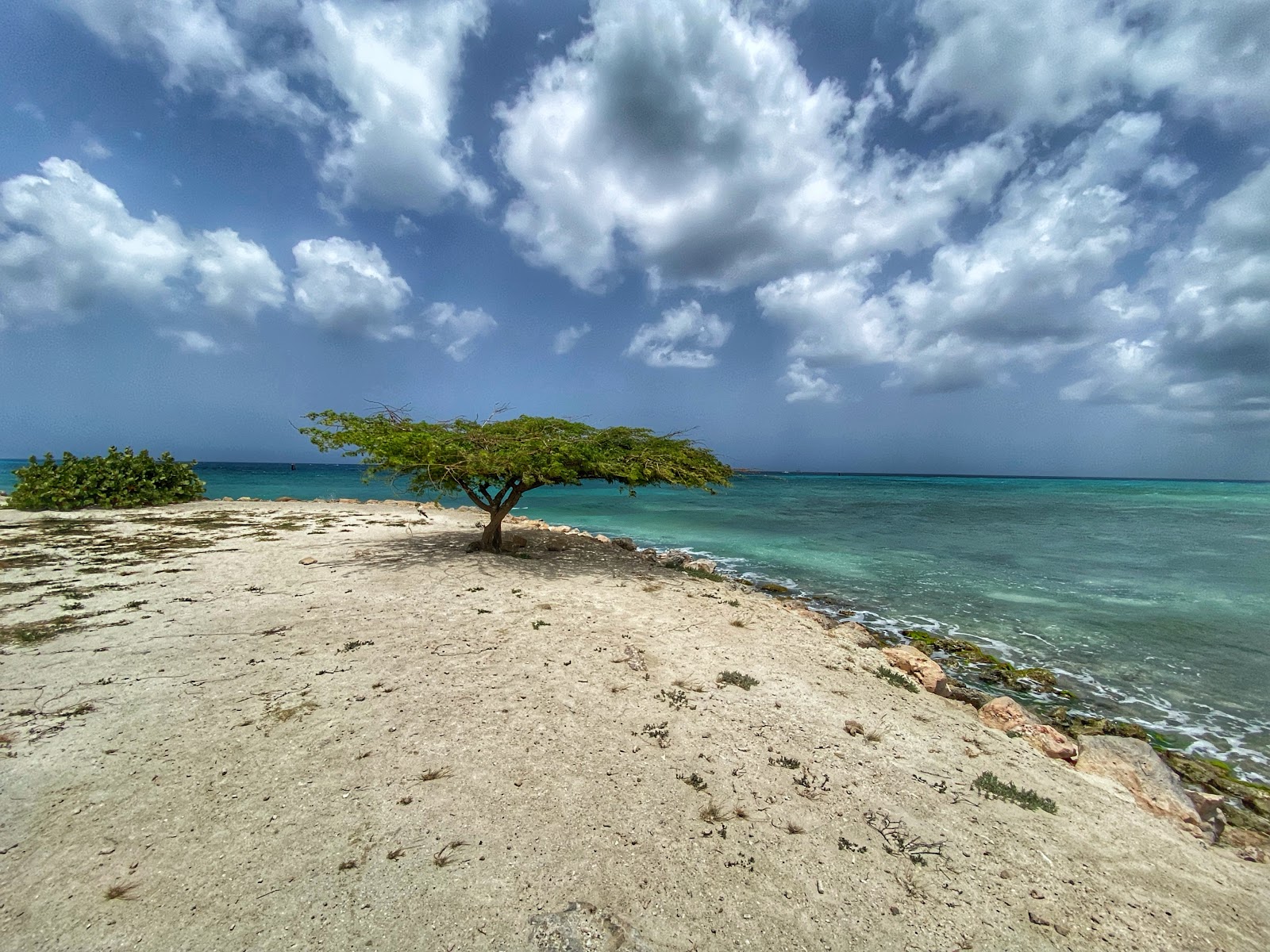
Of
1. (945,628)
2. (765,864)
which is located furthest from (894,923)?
(945,628)

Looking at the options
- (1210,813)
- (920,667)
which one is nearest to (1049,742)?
(1210,813)

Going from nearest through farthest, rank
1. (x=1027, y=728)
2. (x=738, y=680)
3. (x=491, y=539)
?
(x=1027, y=728) < (x=738, y=680) < (x=491, y=539)

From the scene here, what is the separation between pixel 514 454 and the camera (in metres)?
10.8

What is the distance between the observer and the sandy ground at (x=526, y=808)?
3297mm

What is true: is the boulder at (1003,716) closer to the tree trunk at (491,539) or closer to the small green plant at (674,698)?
the small green plant at (674,698)

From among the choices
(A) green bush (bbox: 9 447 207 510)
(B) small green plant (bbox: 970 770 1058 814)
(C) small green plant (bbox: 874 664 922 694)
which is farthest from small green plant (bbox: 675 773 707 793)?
(A) green bush (bbox: 9 447 207 510)

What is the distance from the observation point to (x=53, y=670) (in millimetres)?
6133

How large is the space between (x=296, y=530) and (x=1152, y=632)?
25.0 meters

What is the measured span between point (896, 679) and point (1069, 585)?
1478 centimetres

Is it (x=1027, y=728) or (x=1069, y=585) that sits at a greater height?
(x=1027, y=728)

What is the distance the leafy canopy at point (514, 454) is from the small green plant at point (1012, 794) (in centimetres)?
758

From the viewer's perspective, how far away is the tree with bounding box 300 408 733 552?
10922 mm

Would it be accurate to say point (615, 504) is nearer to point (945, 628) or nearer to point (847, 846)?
point (945, 628)

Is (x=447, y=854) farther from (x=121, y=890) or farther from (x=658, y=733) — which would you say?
(x=658, y=733)
